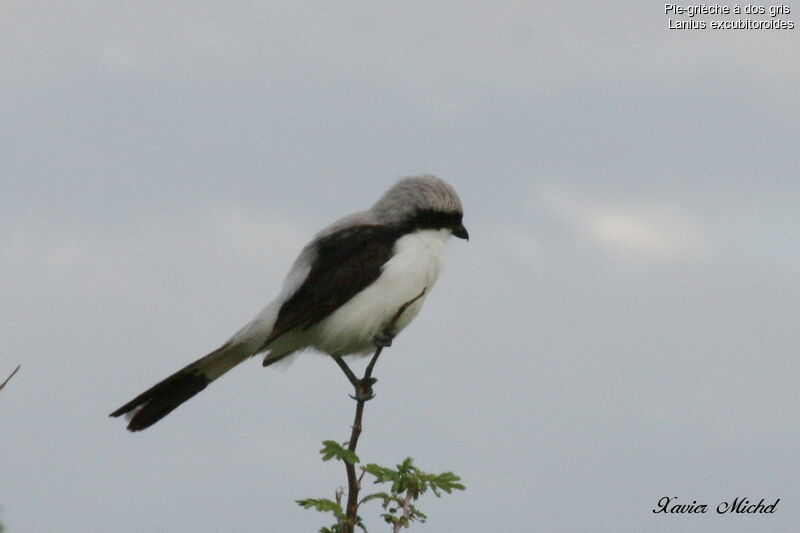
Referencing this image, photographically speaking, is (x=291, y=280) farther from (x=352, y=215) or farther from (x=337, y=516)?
(x=337, y=516)

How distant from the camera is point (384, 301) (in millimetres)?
8164

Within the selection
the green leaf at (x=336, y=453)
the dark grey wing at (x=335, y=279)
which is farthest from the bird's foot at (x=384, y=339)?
the green leaf at (x=336, y=453)

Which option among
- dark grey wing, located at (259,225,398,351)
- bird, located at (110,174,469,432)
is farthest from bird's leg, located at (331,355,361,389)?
dark grey wing, located at (259,225,398,351)

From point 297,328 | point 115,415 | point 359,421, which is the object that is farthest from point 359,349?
point 359,421

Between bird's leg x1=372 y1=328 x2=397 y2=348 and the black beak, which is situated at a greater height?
the black beak

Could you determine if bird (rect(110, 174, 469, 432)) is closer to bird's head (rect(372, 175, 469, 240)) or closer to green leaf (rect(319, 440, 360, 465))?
bird's head (rect(372, 175, 469, 240))

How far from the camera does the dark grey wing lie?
8.19 metres

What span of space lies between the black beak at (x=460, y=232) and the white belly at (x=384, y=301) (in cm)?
31

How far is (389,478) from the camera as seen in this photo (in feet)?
14.4

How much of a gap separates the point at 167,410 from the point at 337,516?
4.56 meters

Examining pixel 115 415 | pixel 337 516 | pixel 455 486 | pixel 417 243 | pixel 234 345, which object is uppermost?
pixel 417 243

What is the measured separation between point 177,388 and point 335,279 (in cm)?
147

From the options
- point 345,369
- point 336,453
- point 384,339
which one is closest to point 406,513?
point 336,453

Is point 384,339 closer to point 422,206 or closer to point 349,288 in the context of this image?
point 349,288
